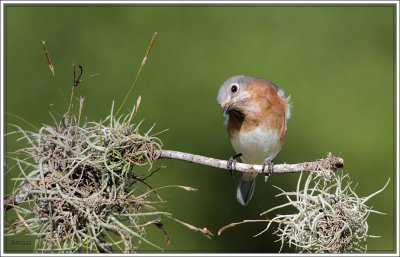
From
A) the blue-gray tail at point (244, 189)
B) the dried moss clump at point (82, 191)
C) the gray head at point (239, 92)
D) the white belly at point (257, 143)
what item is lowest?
the dried moss clump at point (82, 191)

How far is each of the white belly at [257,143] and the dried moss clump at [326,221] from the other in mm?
1347

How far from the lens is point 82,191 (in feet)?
8.52

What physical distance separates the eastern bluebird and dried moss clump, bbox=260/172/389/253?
1269mm

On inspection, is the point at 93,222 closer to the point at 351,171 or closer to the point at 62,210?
the point at 62,210

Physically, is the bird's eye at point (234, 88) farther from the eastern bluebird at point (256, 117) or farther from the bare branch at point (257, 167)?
the bare branch at point (257, 167)

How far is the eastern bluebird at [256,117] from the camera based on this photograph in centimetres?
409

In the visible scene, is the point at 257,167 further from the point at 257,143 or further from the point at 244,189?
the point at 244,189

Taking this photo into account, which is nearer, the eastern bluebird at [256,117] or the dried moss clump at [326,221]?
the dried moss clump at [326,221]

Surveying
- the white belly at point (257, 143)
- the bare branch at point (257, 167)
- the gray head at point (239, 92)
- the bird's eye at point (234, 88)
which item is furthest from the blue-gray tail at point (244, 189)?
the bare branch at point (257, 167)

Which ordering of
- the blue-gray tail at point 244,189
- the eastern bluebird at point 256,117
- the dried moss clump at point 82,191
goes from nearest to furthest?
the dried moss clump at point 82,191 → the eastern bluebird at point 256,117 → the blue-gray tail at point 244,189

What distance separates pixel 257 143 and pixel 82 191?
1762mm

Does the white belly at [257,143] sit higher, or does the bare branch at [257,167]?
the white belly at [257,143]

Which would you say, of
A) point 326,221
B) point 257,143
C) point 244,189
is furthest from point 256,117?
point 326,221

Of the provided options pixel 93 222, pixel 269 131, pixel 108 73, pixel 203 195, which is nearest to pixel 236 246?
pixel 203 195
